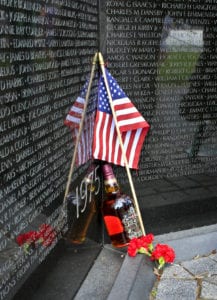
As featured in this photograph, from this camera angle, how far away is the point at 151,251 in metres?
3.87

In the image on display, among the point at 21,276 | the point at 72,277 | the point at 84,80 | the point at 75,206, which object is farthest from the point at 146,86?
the point at 21,276

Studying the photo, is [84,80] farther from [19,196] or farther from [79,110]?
[19,196]

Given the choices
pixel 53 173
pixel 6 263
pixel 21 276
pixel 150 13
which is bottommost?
pixel 21 276

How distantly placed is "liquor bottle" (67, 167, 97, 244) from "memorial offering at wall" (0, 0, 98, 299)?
29cm

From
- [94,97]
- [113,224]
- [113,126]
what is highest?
[94,97]

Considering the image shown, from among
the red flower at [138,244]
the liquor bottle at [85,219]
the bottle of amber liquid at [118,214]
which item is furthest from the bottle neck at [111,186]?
the red flower at [138,244]

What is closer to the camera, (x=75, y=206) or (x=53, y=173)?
(x=53, y=173)

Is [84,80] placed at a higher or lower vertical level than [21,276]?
higher

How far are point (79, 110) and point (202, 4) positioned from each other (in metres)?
1.61

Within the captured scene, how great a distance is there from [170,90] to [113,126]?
0.77m

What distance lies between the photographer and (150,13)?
402cm

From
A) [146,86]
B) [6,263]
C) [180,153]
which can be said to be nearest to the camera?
[6,263]

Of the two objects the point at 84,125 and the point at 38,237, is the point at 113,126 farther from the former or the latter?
the point at 38,237

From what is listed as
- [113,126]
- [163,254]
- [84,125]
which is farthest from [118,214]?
[84,125]
